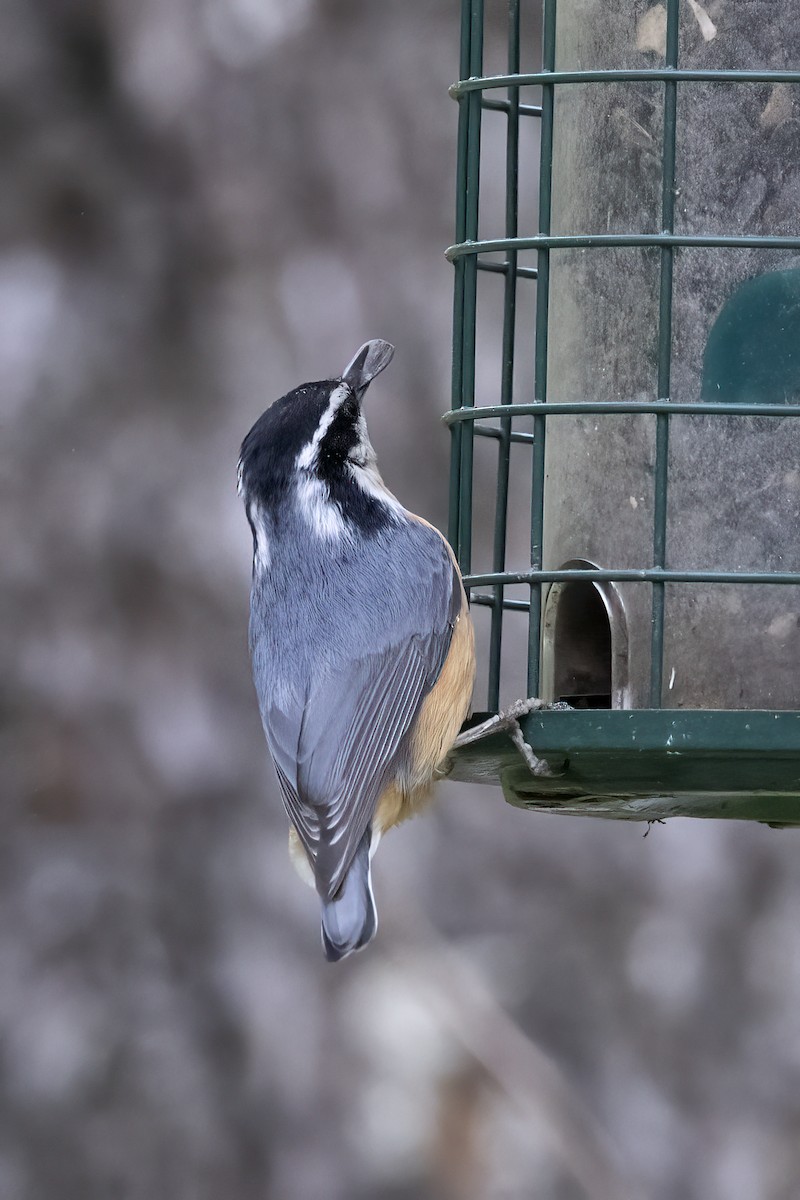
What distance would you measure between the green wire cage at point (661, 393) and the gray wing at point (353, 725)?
187 millimetres

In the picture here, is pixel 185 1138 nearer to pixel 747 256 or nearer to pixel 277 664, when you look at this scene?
pixel 277 664

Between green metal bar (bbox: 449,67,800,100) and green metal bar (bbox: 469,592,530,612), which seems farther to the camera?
green metal bar (bbox: 469,592,530,612)

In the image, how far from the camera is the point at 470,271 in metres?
5.88

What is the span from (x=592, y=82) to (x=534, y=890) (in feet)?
13.5

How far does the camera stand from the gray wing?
17.9 feet

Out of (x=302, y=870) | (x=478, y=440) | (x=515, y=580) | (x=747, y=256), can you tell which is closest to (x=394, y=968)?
(x=478, y=440)

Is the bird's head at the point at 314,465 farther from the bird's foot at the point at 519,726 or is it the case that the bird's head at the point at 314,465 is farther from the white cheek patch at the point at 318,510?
the bird's foot at the point at 519,726

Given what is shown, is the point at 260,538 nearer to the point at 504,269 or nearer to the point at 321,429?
the point at 321,429

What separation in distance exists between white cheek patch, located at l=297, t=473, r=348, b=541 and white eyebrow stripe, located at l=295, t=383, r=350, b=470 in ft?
0.11

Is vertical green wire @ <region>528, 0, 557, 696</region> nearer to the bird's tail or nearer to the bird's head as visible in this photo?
the bird's head

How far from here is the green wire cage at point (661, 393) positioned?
205 inches

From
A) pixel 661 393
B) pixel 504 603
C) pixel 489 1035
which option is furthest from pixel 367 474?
pixel 489 1035

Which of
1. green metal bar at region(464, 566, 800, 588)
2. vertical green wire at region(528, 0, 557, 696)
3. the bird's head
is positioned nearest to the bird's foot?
vertical green wire at region(528, 0, 557, 696)

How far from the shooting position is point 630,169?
547cm
